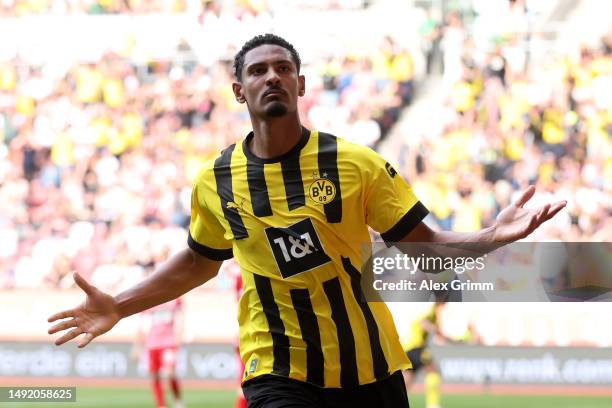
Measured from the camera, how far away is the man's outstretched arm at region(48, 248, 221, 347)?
4.35m

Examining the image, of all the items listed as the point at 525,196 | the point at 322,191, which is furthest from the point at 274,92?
the point at 525,196

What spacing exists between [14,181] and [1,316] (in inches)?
95.8

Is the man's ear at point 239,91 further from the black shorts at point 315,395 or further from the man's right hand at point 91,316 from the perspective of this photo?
the black shorts at point 315,395

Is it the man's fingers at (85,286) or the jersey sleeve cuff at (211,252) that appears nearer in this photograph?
the man's fingers at (85,286)

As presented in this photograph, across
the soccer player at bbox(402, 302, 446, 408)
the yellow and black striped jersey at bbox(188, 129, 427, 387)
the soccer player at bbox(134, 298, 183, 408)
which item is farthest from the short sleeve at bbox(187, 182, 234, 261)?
the soccer player at bbox(134, 298, 183, 408)

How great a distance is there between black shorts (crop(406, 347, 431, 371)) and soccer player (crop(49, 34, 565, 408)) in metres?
6.69

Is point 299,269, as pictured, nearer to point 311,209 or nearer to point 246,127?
point 311,209

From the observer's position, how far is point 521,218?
12.8ft

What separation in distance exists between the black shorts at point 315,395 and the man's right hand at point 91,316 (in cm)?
70

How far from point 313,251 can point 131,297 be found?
2.90 ft

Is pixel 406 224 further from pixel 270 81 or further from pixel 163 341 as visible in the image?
pixel 163 341

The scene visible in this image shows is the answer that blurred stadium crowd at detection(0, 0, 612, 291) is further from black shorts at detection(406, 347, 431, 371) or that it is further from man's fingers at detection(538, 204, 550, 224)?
man's fingers at detection(538, 204, 550, 224)

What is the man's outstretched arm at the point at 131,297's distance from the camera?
435 cm

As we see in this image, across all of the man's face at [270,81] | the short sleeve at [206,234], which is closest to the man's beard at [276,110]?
the man's face at [270,81]
